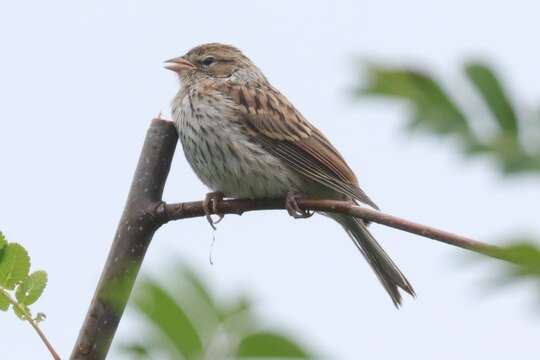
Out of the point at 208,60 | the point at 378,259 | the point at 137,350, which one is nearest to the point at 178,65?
the point at 208,60

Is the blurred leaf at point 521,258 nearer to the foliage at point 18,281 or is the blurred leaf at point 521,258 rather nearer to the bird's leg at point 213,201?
the foliage at point 18,281

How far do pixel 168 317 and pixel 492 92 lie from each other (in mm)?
297

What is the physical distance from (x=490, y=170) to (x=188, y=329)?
263mm

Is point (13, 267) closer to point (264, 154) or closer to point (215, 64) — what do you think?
point (264, 154)

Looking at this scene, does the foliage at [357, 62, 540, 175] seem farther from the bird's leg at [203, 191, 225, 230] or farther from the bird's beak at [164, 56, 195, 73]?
the bird's beak at [164, 56, 195, 73]

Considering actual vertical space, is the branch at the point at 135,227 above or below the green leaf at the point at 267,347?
above

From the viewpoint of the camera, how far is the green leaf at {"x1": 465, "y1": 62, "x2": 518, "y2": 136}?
54 centimetres

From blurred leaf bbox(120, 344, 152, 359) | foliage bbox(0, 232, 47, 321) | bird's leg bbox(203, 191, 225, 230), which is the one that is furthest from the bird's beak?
blurred leaf bbox(120, 344, 152, 359)

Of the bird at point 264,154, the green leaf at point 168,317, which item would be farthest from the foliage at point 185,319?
the bird at point 264,154

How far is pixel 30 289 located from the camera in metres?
1.95

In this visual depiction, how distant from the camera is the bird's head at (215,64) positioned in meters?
6.22

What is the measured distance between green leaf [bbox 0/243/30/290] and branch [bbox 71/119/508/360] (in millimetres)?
187

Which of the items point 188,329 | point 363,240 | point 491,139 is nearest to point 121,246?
point 188,329

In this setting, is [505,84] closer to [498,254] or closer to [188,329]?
[498,254]
